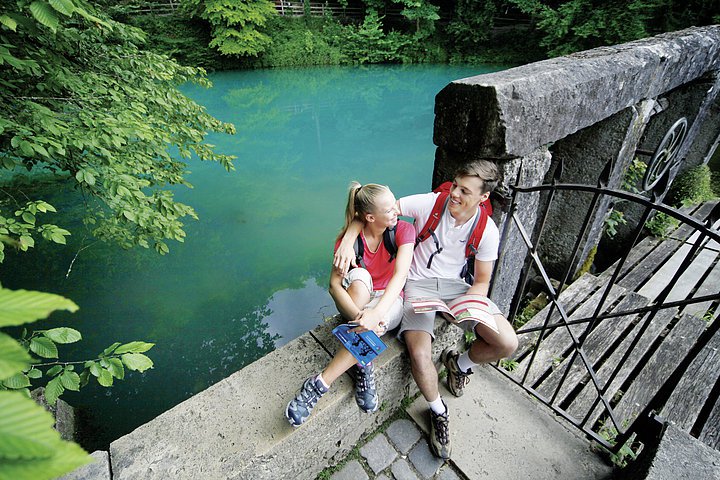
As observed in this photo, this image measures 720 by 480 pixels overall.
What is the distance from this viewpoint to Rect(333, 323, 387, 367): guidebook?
1684 mm

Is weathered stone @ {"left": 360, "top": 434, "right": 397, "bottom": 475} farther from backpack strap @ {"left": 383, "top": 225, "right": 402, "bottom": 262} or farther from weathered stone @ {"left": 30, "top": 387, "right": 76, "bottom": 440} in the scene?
weathered stone @ {"left": 30, "top": 387, "right": 76, "bottom": 440}

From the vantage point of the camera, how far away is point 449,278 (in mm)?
2082

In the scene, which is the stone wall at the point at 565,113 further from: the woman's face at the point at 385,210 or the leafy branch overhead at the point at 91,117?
the leafy branch overhead at the point at 91,117

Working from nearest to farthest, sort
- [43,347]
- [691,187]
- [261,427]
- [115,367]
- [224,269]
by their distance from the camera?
[43,347], [115,367], [261,427], [691,187], [224,269]

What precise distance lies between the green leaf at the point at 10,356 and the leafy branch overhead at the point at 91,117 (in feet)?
5.89

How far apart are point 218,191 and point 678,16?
1707 centimetres

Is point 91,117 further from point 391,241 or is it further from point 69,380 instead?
point 391,241

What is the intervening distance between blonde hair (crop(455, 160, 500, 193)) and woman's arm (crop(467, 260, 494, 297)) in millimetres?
415

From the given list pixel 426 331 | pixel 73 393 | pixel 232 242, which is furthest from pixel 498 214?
pixel 232 242

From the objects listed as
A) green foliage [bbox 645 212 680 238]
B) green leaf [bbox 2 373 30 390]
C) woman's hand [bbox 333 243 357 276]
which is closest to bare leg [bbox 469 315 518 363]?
woman's hand [bbox 333 243 357 276]

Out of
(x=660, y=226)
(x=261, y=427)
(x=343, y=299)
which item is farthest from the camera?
(x=660, y=226)

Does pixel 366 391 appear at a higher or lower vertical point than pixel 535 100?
lower

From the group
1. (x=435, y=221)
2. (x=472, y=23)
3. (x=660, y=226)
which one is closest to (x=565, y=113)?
(x=435, y=221)

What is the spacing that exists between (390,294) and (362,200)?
0.52 meters
